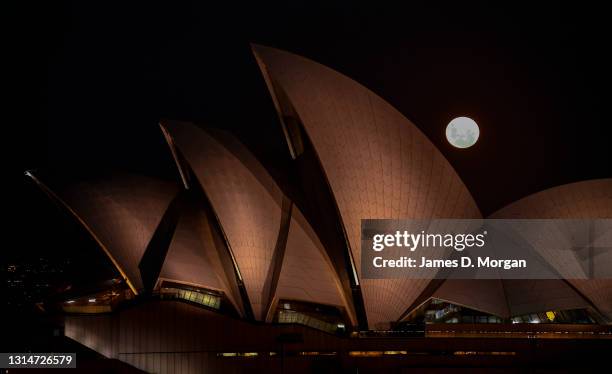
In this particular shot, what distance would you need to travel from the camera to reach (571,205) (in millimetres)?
21609

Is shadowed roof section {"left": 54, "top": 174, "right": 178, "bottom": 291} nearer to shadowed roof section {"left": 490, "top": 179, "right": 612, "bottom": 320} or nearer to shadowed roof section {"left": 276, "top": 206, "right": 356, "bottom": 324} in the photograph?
shadowed roof section {"left": 276, "top": 206, "right": 356, "bottom": 324}

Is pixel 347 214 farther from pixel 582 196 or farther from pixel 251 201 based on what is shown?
pixel 582 196

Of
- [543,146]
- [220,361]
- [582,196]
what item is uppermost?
[543,146]

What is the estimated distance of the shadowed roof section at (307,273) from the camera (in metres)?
20.4

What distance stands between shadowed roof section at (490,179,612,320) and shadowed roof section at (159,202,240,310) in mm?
10631

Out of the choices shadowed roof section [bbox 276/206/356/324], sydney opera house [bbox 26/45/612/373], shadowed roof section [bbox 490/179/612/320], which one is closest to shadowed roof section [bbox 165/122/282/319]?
sydney opera house [bbox 26/45/612/373]

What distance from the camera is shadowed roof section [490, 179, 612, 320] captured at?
2131 cm

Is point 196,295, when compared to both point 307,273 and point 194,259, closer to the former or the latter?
point 194,259

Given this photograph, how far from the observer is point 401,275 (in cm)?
2012

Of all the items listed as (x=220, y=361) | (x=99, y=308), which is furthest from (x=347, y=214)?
(x=99, y=308)

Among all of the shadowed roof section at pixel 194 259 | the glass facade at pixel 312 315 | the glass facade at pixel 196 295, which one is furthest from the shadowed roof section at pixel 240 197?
the glass facade at pixel 196 295

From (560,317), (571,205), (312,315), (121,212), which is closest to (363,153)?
(312,315)

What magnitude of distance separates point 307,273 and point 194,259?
4.11 meters

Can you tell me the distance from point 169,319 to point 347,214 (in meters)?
7.15
